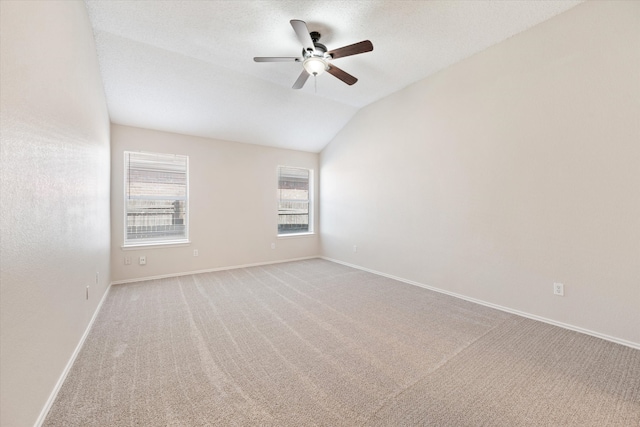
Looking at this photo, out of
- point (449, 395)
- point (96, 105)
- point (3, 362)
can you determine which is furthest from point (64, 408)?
point (96, 105)

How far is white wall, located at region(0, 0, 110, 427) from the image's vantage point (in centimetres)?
110

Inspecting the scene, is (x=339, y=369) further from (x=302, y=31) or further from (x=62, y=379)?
(x=302, y=31)

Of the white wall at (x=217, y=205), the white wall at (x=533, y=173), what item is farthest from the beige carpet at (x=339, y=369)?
the white wall at (x=217, y=205)

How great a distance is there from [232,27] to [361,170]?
3.00 meters

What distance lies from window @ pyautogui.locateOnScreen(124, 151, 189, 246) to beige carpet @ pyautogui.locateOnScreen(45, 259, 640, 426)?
142 cm

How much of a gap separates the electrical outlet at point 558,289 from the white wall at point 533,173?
4 centimetres

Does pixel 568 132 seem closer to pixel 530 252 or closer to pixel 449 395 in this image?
pixel 530 252

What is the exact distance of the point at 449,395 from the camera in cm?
164

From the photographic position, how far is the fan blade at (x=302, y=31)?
2.11 meters

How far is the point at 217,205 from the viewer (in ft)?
15.6

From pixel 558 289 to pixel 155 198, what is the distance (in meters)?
5.59

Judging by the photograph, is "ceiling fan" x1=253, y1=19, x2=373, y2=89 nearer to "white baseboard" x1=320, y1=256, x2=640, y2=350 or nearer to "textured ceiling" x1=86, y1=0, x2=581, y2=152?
"textured ceiling" x1=86, y1=0, x2=581, y2=152

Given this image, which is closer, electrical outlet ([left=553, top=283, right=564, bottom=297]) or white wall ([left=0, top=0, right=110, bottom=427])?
white wall ([left=0, top=0, right=110, bottom=427])

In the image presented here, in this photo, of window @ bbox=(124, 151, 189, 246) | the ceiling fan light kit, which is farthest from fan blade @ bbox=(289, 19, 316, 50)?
window @ bbox=(124, 151, 189, 246)
